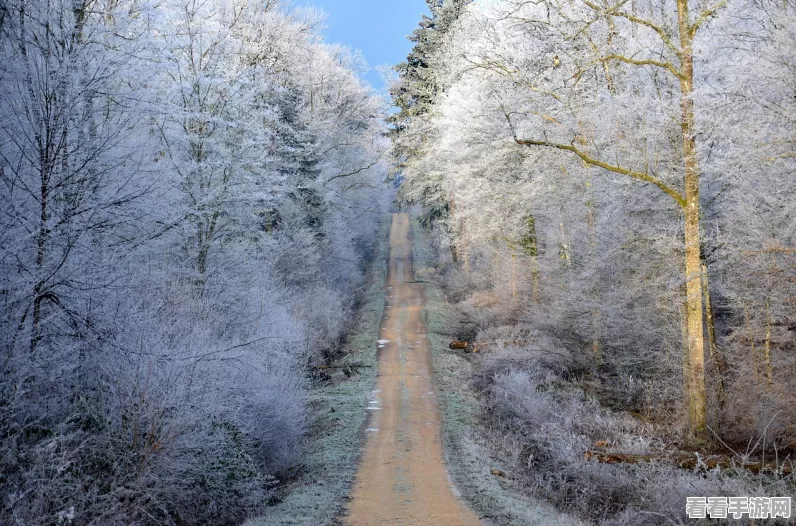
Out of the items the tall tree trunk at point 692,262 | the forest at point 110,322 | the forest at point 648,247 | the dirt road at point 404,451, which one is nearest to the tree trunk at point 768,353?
the forest at point 648,247

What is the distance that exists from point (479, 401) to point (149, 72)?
498 inches

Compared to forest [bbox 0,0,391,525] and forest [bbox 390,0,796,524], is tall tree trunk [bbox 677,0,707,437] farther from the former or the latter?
forest [bbox 0,0,391,525]

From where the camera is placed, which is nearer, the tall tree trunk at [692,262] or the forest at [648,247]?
the forest at [648,247]

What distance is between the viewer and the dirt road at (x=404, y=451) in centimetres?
929

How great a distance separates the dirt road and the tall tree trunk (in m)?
5.08

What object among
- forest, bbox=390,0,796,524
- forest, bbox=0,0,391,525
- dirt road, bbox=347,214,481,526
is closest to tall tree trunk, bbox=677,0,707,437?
forest, bbox=390,0,796,524

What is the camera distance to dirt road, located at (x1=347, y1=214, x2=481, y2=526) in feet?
30.5

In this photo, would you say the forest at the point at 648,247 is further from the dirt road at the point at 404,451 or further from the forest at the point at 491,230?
the dirt road at the point at 404,451

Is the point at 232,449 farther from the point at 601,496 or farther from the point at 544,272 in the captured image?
the point at 544,272

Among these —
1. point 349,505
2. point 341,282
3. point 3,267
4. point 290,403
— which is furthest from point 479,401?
point 341,282

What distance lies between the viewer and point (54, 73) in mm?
7973

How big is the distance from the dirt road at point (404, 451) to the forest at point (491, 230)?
0.55 meters

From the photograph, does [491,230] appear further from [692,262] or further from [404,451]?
[692,262]

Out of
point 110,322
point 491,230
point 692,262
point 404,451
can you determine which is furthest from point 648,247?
point 491,230
